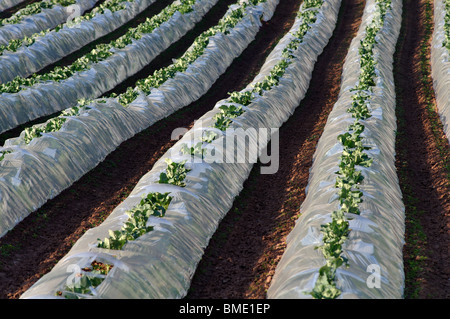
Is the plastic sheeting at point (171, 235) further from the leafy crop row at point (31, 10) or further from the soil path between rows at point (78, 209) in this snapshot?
the leafy crop row at point (31, 10)

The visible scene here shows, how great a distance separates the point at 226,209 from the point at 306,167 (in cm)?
374

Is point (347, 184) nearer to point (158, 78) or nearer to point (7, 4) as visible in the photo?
point (158, 78)

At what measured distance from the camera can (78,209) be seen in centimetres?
1237

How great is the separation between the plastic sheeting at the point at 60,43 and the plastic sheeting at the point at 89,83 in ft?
12.0

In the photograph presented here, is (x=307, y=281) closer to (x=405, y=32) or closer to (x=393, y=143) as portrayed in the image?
(x=393, y=143)

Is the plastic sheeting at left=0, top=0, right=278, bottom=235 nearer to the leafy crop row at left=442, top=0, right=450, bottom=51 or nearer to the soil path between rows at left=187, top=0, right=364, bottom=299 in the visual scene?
the soil path between rows at left=187, top=0, right=364, bottom=299

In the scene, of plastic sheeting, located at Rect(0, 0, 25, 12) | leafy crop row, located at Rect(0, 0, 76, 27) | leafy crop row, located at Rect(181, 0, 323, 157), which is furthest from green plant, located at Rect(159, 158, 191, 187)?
plastic sheeting, located at Rect(0, 0, 25, 12)

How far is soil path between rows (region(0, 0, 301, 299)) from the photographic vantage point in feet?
33.0

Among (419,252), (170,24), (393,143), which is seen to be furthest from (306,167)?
(170,24)

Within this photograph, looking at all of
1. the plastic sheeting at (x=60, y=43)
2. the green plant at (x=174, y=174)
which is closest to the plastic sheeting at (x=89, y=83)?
the plastic sheeting at (x=60, y=43)

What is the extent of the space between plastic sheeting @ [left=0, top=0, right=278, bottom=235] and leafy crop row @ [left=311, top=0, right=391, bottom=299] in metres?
7.32

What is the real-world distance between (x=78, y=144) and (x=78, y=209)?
2.59m

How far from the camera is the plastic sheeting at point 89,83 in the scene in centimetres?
1695

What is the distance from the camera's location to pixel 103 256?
8.28 meters
